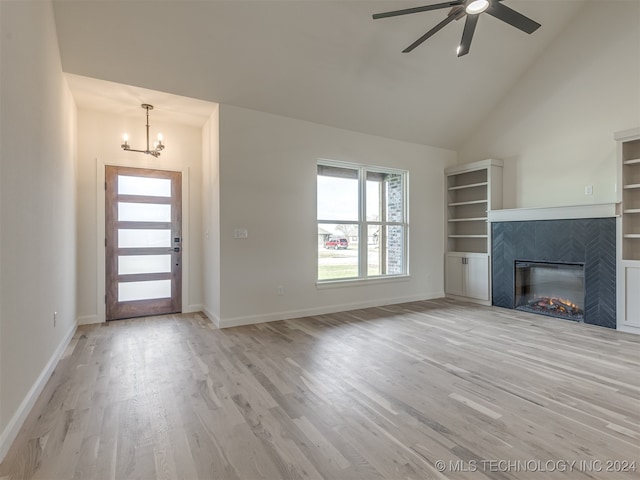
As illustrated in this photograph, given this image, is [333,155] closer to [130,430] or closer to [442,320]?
[442,320]

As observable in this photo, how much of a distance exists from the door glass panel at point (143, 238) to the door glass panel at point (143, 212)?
0.16 metres

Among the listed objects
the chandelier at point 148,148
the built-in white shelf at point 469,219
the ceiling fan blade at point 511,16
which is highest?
the ceiling fan blade at point 511,16

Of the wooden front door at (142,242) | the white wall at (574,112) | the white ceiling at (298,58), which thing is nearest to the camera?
the white ceiling at (298,58)

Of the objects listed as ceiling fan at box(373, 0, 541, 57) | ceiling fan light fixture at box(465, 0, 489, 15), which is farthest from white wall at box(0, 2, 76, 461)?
ceiling fan light fixture at box(465, 0, 489, 15)

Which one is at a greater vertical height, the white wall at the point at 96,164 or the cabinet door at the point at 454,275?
the white wall at the point at 96,164

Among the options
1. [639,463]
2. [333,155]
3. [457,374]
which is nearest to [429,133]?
[333,155]

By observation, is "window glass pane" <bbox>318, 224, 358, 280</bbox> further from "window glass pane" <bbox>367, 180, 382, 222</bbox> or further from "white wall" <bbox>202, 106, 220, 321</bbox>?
"white wall" <bbox>202, 106, 220, 321</bbox>

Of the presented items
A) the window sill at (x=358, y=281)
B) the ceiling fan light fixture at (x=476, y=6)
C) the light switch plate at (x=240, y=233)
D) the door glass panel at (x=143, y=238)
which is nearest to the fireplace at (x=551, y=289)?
the window sill at (x=358, y=281)

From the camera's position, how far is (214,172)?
4.39 meters

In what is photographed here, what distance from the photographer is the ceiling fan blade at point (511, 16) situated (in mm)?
2875

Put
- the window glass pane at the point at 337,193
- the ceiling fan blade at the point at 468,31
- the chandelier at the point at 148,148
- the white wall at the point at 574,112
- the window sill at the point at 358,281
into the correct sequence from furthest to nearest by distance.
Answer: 1. the window glass pane at the point at 337,193
2. the window sill at the point at 358,281
3. the white wall at the point at 574,112
4. the chandelier at the point at 148,148
5. the ceiling fan blade at the point at 468,31

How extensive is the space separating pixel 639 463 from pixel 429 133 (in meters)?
5.16

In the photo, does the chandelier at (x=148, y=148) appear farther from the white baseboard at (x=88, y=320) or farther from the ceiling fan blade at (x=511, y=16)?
the ceiling fan blade at (x=511, y=16)

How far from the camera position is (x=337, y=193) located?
5.22m
